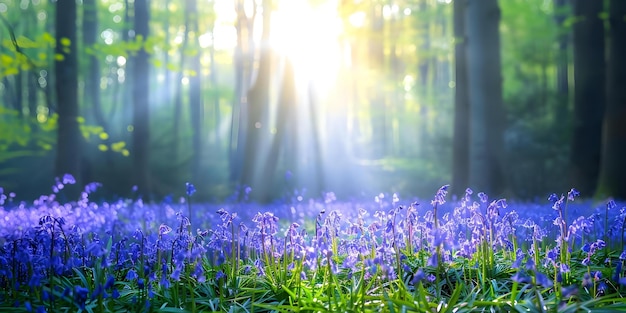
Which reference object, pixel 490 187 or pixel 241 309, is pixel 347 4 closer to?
pixel 490 187

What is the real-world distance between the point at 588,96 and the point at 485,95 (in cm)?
336

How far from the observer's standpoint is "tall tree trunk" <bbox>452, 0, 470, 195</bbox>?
12.7 meters

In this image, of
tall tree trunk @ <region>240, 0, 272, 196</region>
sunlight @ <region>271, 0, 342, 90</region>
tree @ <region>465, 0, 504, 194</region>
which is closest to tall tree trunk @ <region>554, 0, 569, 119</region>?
tree @ <region>465, 0, 504, 194</region>

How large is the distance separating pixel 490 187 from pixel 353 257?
313 inches

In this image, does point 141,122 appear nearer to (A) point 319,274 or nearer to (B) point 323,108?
(A) point 319,274

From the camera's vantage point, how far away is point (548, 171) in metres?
16.5

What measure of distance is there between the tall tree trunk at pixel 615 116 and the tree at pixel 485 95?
193 cm

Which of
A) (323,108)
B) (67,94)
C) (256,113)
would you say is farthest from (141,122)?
(323,108)

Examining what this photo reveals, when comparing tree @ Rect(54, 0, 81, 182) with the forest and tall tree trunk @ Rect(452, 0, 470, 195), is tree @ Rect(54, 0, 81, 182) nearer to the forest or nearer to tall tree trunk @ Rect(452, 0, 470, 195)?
the forest

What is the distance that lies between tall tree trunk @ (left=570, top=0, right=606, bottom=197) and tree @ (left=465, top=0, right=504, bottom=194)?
2800 millimetres

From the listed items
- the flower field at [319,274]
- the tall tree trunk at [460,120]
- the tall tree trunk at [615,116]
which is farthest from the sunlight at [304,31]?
the flower field at [319,274]

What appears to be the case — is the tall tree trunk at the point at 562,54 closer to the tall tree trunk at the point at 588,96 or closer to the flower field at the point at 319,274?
the tall tree trunk at the point at 588,96

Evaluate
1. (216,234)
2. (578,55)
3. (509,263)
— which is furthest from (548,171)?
(216,234)

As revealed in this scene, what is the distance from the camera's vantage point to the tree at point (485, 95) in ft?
35.0
